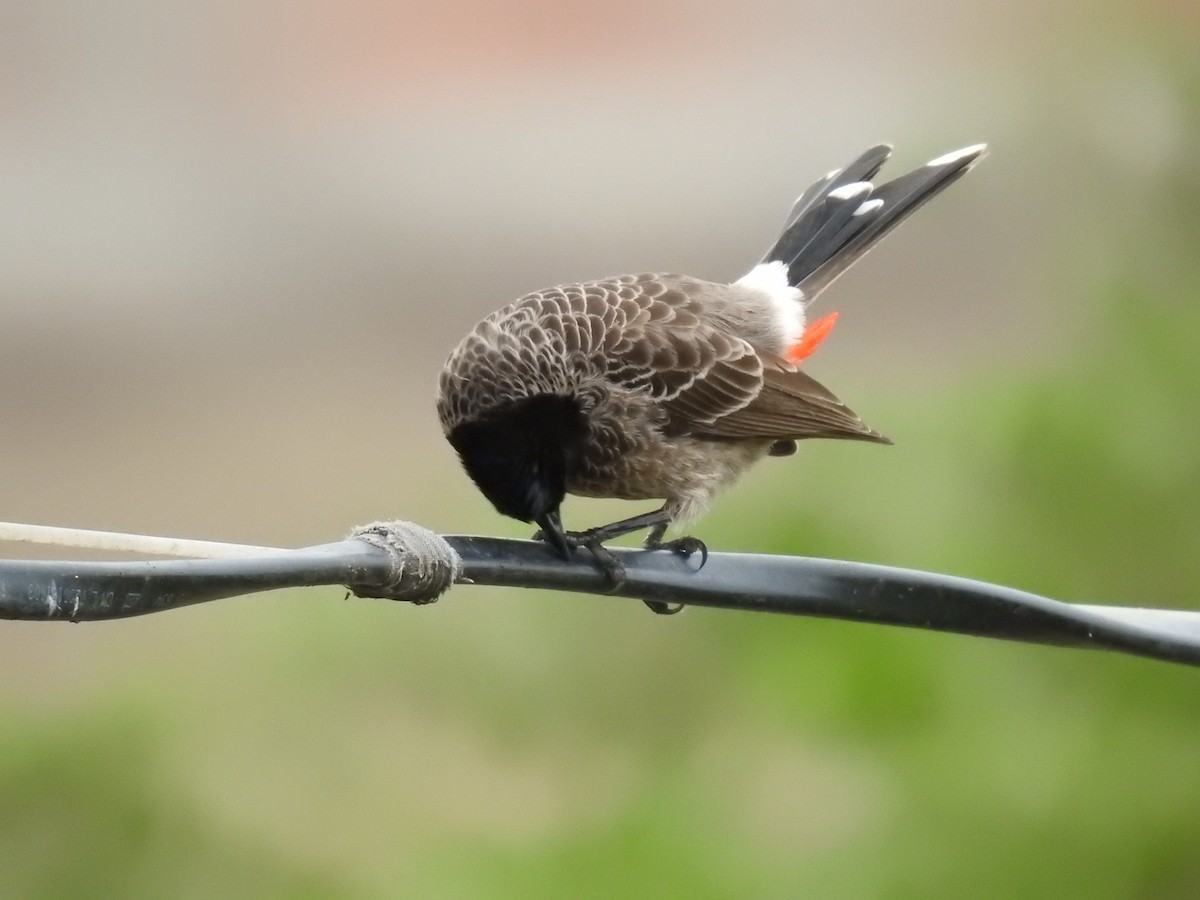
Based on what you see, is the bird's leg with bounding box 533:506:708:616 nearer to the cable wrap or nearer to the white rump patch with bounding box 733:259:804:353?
the cable wrap

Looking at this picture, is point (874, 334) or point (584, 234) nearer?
point (874, 334)

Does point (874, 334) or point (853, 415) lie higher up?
point (853, 415)

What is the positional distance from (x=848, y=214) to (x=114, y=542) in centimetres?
230

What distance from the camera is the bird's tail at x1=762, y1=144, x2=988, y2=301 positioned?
3.44 metres

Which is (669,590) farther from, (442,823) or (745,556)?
(442,823)

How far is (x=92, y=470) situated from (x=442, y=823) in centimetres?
338

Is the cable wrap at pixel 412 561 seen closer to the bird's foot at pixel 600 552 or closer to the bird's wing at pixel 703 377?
the bird's foot at pixel 600 552

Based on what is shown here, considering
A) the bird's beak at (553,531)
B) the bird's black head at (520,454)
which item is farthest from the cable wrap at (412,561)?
the bird's black head at (520,454)

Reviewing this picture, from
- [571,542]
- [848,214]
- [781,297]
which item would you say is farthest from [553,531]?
[848,214]

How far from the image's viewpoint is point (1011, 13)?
5824mm

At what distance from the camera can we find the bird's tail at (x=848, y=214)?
3.44m

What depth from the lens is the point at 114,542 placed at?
5.30 ft

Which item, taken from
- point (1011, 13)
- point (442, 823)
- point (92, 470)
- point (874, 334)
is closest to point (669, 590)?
point (442, 823)

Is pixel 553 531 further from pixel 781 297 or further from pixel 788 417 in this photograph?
pixel 781 297
